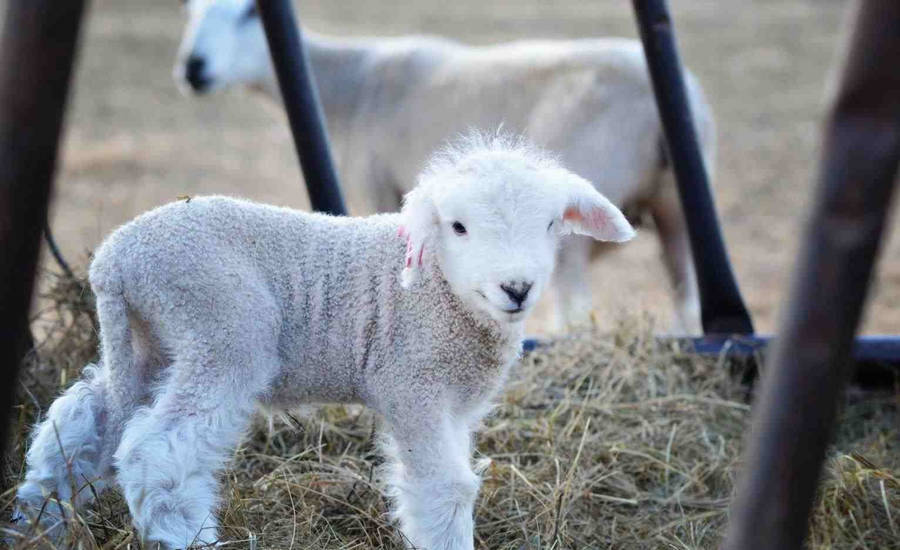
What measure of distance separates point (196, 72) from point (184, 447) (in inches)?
171

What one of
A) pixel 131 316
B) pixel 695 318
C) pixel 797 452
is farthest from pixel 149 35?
pixel 797 452

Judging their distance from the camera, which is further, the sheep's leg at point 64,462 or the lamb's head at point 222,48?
the lamb's head at point 222,48

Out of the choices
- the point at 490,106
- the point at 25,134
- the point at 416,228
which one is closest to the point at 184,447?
the point at 416,228

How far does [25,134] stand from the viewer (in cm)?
158

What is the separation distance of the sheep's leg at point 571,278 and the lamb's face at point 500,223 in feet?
8.17

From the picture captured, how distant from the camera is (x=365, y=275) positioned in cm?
265

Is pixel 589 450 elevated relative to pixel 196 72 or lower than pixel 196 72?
lower

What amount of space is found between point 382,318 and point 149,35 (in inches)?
549

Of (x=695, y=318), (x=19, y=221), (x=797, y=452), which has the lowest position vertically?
(x=695, y=318)

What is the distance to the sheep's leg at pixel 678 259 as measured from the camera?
512 centimetres

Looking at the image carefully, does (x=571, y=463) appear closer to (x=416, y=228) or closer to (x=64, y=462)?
(x=416, y=228)

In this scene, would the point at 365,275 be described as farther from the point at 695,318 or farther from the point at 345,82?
the point at 345,82

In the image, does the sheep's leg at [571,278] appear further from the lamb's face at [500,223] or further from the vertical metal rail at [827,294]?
the vertical metal rail at [827,294]

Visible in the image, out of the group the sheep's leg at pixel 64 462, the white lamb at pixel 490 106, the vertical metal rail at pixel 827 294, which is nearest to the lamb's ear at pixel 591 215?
the vertical metal rail at pixel 827 294
